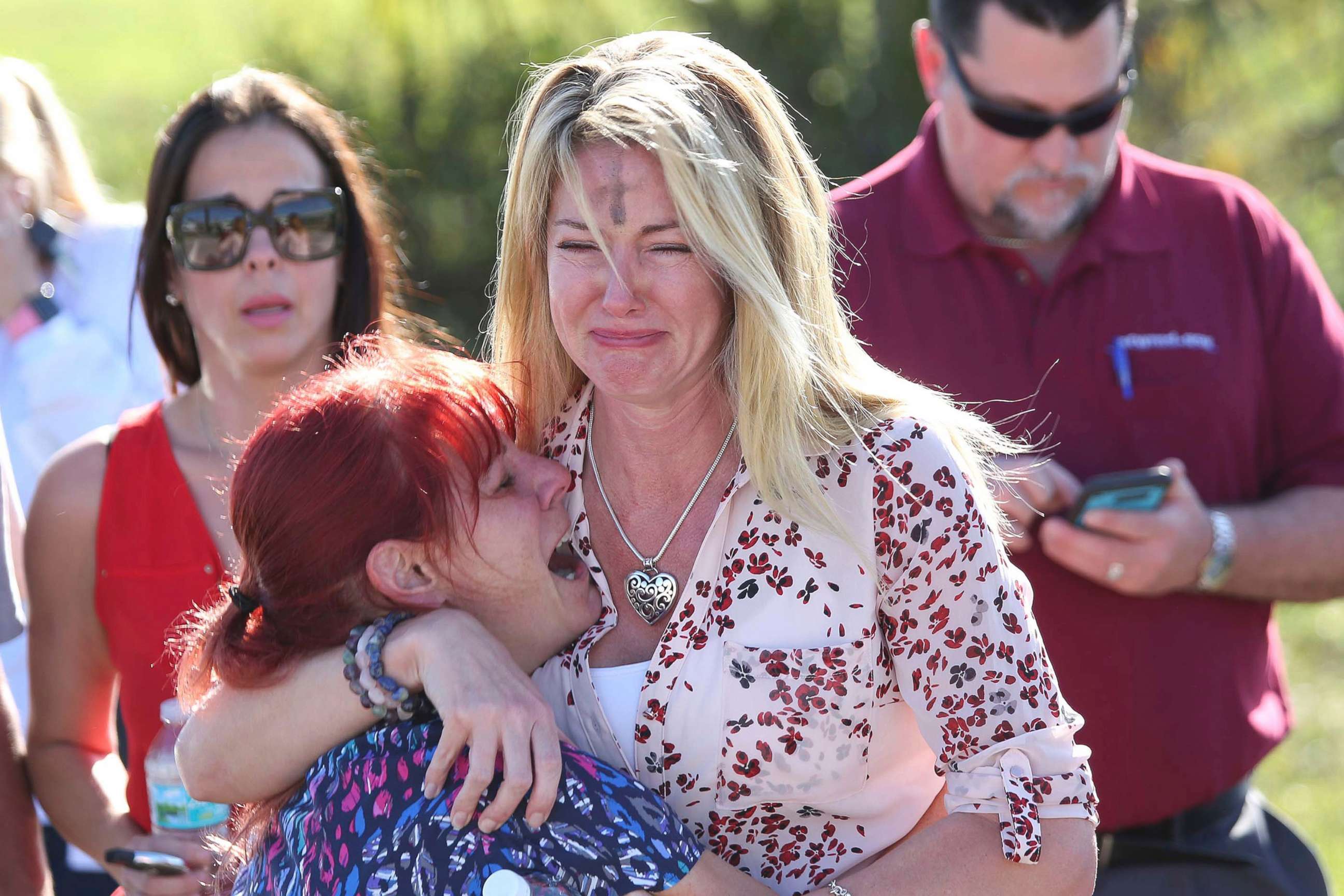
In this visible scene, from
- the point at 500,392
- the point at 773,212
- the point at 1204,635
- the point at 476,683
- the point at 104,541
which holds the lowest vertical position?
the point at 1204,635

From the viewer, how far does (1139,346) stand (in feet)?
9.61

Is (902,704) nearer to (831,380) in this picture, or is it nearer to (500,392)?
(831,380)

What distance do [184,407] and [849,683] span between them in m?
1.63

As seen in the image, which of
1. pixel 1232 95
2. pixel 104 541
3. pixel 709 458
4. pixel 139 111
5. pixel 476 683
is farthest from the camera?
pixel 139 111

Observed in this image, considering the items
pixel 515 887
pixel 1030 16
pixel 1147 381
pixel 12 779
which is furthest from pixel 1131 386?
pixel 12 779

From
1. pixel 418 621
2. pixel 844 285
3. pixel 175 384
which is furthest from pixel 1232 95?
pixel 418 621

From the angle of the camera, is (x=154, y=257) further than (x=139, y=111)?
No

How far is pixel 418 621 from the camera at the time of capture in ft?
6.17

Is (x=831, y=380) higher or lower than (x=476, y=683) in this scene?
higher

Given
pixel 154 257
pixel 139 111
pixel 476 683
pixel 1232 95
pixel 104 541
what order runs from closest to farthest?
pixel 476 683 → pixel 104 541 → pixel 154 257 → pixel 1232 95 → pixel 139 111

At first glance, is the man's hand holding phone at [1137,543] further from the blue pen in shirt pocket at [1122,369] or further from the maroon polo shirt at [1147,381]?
the blue pen in shirt pocket at [1122,369]

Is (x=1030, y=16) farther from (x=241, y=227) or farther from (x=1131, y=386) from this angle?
(x=241, y=227)

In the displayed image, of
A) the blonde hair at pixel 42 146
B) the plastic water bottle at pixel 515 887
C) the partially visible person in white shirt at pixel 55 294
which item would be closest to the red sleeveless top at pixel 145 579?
the partially visible person in white shirt at pixel 55 294

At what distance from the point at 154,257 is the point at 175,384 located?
30 centimetres
